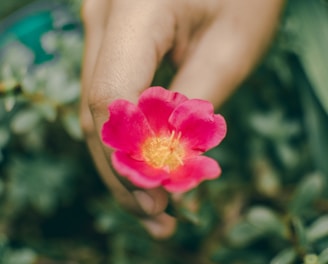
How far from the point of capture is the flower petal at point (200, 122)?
795 mm

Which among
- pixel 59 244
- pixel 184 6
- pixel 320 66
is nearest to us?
pixel 184 6

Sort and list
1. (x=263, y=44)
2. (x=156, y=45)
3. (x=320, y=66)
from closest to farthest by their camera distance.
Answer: (x=156, y=45), (x=263, y=44), (x=320, y=66)

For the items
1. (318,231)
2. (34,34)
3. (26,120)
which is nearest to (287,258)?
(318,231)

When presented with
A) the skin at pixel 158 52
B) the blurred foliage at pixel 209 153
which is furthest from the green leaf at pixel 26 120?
the skin at pixel 158 52

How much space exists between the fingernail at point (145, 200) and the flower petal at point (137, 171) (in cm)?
14

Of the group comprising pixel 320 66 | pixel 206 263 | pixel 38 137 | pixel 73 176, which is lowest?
pixel 206 263

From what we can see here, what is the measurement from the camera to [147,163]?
0.80 meters

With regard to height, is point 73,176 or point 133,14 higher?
point 133,14

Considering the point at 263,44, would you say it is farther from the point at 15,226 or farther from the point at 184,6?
the point at 15,226

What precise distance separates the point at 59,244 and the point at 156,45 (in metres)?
0.89

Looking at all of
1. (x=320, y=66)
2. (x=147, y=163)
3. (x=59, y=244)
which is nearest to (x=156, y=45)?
(x=147, y=163)

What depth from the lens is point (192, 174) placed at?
0.75m

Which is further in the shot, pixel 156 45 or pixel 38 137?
pixel 38 137

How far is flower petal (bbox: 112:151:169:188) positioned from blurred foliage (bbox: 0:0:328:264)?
573 mm
